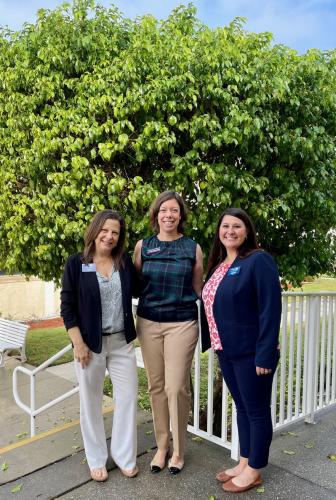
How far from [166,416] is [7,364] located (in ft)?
18.4

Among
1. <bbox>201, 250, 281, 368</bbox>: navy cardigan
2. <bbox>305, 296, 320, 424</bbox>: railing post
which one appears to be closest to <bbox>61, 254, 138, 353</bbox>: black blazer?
<bbox>201, 250, 281, 368</bbox>: navy cardigan

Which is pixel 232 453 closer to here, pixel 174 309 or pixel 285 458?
pixel 285 458

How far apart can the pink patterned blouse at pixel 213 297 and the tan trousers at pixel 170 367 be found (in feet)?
0.53

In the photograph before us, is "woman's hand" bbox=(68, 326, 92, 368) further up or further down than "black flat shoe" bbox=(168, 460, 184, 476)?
further up

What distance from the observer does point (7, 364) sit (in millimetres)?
7918

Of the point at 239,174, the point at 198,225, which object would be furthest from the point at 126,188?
the point at 239,174

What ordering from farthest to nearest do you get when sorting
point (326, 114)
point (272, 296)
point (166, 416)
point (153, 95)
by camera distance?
point (326, 114) → point (153, 95) → point (166, 416) → point (272, 296)

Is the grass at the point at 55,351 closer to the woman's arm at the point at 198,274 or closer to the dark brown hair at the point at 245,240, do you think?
the woman's arm at the point at 198,274

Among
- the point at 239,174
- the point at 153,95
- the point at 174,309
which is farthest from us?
the point at 239,174

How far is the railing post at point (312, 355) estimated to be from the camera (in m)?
3.92

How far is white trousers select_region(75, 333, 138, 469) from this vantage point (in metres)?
3.01

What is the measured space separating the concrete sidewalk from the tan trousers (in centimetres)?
28

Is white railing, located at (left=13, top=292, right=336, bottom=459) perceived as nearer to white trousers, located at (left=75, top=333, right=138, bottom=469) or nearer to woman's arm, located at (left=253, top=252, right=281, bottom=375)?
white trousers, located at (left=75, top=333, right=138, bottom=469)

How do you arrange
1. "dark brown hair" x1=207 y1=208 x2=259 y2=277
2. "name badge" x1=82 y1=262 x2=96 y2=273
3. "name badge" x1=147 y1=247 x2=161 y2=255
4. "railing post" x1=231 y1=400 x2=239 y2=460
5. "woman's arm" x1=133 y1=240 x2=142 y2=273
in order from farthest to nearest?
1. "railing post" x1=231 y1=400 x2=239 y2=460
2. "woman's arm" x1=133 y1=240 x2=142 y2=273
3. "name badge" x1=147 y1=247 x2=161 y2=255
4. "name badge" x1=82 y1=262 x2=96 y2=273
5. "dark brown hair" x1=207 y1=208 x2=259 y2=277
